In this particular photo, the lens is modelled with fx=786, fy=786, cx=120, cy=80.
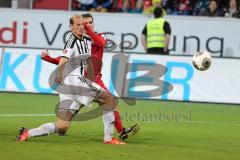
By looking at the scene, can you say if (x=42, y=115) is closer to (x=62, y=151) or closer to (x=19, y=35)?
(x=62, y=151)

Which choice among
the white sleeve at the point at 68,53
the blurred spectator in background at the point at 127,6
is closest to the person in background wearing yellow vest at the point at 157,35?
the blurred spectator in background at the point at 127,6

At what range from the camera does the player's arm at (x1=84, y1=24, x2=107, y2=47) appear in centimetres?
1176

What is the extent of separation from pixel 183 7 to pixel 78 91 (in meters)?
13.7

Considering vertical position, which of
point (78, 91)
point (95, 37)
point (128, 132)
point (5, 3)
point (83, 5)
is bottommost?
point (128, 132)

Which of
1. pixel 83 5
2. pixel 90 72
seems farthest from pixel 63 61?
pixel 83 5

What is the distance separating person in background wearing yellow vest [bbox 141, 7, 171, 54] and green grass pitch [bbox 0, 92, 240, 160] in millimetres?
1710

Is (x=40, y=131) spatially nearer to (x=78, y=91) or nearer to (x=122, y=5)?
(x=78, y=91)

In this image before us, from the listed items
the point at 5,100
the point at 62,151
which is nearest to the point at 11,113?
the point at 5,100

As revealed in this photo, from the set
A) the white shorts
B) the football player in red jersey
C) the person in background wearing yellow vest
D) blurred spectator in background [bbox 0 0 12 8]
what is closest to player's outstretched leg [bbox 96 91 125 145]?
the white shorts

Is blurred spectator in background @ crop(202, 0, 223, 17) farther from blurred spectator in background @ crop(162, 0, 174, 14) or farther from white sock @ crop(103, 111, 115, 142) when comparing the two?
white sock @ crop(103, 111, 115, 142)

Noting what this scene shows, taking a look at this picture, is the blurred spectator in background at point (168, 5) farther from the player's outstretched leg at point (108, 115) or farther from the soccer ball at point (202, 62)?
the player's outstretched leg at point (108, 115)

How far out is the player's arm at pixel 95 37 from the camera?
11758mm

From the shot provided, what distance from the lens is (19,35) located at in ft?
85.4

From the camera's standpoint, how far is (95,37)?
39.1 ft
